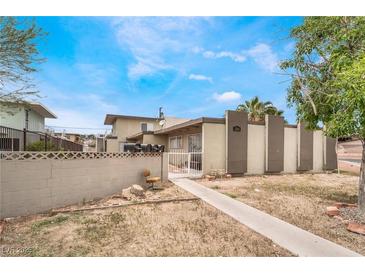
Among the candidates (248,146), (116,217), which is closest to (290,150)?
(248,146)

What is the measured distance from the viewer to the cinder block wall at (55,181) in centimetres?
521

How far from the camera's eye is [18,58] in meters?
5.53

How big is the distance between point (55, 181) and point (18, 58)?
3.16 m

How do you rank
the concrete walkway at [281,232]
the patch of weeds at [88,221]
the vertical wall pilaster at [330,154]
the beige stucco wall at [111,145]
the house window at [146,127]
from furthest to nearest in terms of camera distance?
the house window at [146,127] → the beige stucco wall at [111,145] → the vertical wall pilaster at [330,154] → the patch of weeds at [88,221] → the concrete walkway at [281,232]

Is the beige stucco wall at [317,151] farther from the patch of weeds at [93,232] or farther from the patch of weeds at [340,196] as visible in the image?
the patch of weeds at [93,232]

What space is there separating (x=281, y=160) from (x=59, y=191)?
492 inches

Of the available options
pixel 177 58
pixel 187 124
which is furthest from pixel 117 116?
pixel 177 58

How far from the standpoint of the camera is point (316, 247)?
4.06m

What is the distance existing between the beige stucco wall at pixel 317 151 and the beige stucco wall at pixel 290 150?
1691 millimetres

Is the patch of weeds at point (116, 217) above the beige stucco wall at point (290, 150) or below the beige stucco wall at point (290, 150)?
below

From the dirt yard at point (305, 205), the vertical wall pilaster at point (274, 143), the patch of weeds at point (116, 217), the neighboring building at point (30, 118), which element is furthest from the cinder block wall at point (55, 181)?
the vertical wall pilaster at point (274, 143)

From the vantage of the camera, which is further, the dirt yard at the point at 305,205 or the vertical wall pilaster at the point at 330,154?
the vertical wall pilaster at the point at 330,154

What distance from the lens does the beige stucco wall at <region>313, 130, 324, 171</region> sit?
15766 mm

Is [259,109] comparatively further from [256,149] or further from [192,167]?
[192,167]
